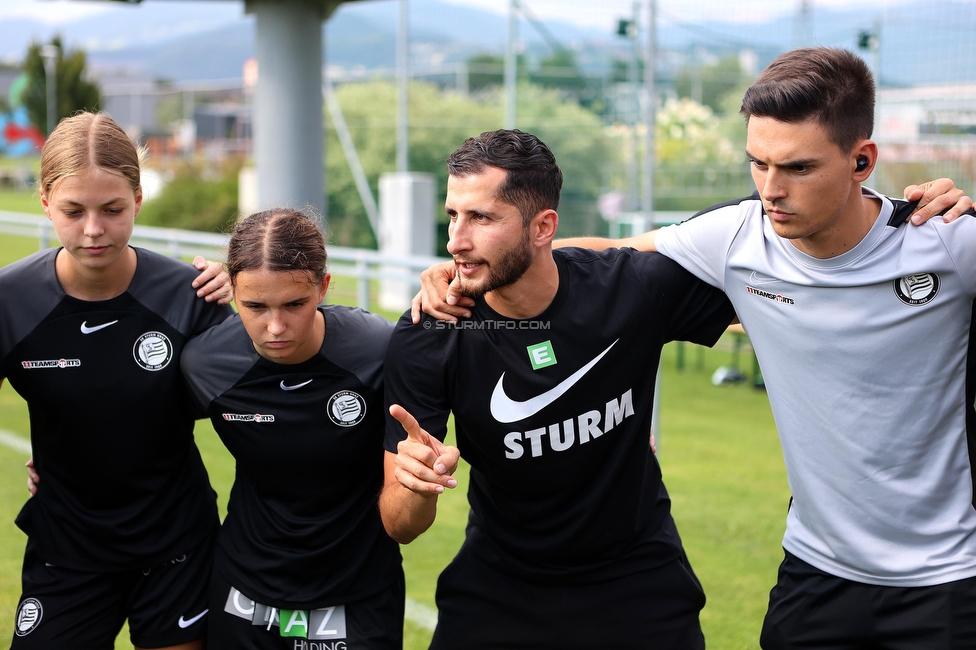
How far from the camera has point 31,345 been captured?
3.36 meters

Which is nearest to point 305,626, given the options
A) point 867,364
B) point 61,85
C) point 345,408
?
point 345,408

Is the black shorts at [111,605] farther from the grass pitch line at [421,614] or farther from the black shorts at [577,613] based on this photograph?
the grass pitch line at [421,614]

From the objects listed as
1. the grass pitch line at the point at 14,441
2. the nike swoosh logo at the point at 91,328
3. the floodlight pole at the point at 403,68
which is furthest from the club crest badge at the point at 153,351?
the floodlight pole at the point at 403,68

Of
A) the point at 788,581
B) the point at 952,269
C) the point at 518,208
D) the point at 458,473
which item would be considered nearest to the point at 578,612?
the point at 788,581

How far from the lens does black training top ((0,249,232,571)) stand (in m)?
3.35

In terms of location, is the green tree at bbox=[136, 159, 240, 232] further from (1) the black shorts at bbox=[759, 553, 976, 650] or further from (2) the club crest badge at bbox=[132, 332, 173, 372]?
(1) the black shorts at bbox=[759, 553, 976, 650]

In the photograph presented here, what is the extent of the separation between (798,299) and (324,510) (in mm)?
1622

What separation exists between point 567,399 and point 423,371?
0.46 m

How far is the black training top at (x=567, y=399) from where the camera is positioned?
3.08 metres

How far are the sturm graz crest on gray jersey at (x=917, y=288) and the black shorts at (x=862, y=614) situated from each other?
0.77 meters

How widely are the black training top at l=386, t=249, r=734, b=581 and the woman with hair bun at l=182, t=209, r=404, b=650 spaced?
26cm

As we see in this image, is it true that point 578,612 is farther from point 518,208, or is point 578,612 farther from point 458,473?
point 458,473

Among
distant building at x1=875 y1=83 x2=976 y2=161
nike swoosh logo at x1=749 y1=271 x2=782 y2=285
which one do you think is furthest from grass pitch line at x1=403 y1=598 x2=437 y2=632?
distant building at x1=875 y1=83 x2=976 y2=161

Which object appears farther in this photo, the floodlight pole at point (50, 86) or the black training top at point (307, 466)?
the floodlight pole at point (50, 86)
